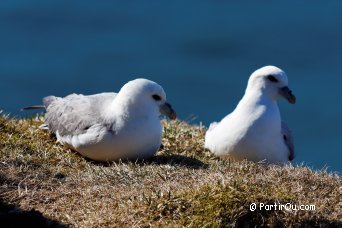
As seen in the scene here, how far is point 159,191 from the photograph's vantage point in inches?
224

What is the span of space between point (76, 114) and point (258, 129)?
1.65 m

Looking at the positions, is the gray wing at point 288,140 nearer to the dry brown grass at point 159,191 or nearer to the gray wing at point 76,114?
the dry brown grass at point 159,191

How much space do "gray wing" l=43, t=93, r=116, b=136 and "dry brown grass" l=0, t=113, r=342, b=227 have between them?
1.32 ft

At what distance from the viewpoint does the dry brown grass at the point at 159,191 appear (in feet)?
Answer: 17.9

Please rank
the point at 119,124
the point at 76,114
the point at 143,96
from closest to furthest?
the point at 119,124
the point at 143,96
the point at 76,114

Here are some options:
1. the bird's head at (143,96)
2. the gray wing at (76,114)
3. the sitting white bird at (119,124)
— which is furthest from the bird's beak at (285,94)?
the gray wing at (76,114)

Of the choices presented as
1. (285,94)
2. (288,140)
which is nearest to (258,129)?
(288,140)

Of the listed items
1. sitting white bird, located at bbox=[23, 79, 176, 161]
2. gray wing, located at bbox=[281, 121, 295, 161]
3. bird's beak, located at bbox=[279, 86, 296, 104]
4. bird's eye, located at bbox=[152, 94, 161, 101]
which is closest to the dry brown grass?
sitting white bird, located at bbox=[23, 79, 176, 161]

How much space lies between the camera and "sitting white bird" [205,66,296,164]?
767 cm

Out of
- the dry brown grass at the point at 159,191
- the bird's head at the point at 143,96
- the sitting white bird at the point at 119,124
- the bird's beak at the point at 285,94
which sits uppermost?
the bird's beak at the point at 285,94

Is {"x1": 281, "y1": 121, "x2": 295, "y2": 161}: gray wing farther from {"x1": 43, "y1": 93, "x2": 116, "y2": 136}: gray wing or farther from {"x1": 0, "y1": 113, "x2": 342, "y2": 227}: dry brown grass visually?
{"x1": 43, "y1": 93, "x2": 116, "y2": 136}: gray wing

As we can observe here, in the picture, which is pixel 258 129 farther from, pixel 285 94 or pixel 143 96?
pixel 143 96

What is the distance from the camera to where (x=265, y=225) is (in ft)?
17.7

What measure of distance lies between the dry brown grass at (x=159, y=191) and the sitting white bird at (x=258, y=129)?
0.41 meters
